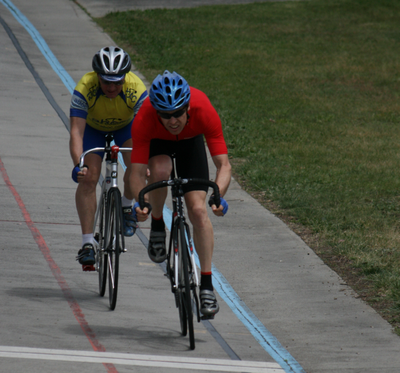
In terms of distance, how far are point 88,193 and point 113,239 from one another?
0.54m

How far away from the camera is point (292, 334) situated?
576 centimetres

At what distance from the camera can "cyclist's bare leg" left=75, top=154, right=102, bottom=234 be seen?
20.3ft

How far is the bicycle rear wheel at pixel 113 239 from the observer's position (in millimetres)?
5809

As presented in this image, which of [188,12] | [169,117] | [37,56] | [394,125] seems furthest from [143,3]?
[169,117]

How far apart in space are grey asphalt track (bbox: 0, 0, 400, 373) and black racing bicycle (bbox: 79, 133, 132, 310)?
0.27m

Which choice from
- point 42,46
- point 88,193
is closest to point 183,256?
point 88,193

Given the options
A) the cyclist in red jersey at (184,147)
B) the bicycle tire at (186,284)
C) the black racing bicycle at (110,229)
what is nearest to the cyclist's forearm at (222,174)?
the cyclist in red jersey at (184,147)

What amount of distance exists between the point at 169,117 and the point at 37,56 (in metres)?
13.6

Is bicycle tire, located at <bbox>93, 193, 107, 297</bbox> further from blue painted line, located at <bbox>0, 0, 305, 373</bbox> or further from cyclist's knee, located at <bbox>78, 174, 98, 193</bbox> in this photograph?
blue painted line, located at <bbox>0, 0, 305, 373</bbox>

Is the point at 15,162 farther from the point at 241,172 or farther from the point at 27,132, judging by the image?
the point at 241,172

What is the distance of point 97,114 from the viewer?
6.14m

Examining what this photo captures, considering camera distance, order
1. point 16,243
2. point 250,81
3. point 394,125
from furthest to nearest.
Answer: point 250,81
point 394,125
point 16,243

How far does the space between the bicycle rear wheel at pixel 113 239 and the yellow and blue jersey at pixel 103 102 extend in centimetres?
69

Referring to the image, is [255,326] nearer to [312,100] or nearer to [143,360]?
[143,360]
